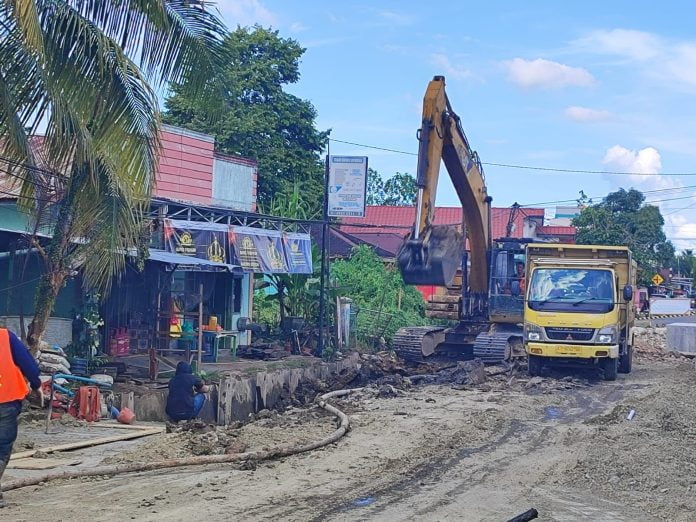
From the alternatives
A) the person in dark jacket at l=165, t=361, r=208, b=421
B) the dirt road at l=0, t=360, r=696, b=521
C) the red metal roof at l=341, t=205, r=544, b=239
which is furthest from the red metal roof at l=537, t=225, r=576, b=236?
the person in dark jacket at l=165, t=361, r=208, b=421

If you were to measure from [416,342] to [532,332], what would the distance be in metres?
4.13

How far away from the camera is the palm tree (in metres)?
10.3

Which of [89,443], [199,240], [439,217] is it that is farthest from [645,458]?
[439,217]

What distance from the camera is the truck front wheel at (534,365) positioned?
776 inches

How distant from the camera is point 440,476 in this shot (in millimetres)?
9648

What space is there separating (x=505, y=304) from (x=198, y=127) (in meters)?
18.6

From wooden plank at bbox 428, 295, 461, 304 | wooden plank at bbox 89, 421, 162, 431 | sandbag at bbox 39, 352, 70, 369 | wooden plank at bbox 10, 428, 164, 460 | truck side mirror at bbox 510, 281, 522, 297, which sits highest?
truck side mirror at bbox 510, 281, 522, 297

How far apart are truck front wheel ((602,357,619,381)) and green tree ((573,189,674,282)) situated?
3091 cm

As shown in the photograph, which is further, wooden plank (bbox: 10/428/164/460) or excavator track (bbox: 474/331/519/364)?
excavator track (bbox: 474/331/519/364)

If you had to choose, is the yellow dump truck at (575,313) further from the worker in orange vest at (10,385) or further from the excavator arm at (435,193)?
the worker in orange vest at (10,385)

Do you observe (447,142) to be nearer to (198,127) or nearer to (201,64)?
(201,64)

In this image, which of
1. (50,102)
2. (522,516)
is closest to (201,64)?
(50,102)

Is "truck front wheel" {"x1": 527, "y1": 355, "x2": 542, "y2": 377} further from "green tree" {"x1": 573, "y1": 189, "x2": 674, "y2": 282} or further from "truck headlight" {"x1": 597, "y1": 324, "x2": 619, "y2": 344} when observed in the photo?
"green tree" {"x1": 573, "y1": 189, "x2": 674, "y2": 282}

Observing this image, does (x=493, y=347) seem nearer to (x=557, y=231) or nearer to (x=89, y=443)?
→ (x=89, y=443)
